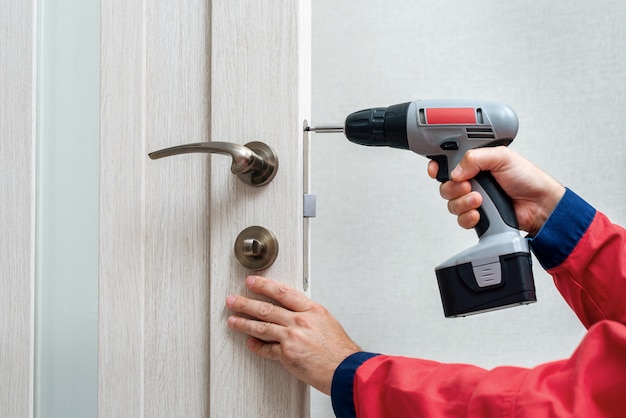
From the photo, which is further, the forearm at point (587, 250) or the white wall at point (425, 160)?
the white wall at point (425, 160)

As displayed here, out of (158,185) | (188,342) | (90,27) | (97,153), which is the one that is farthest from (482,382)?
(90,27)

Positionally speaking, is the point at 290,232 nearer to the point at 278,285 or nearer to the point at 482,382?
the point at 278,285

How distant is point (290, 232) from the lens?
64cm

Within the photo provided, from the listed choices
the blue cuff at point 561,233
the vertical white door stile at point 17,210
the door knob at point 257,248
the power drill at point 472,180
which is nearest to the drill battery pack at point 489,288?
the power drill at point 472,180

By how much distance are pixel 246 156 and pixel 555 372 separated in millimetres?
406

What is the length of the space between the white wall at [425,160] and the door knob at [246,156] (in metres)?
0.42

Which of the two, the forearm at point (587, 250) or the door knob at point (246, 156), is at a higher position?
the door knob at point (246, 156)

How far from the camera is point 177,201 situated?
0.71 m

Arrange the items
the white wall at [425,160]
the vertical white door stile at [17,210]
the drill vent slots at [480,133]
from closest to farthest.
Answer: the drill vent slots at [480,133] < the vertical white door stile at [17,210] < the white wall at [425,160]

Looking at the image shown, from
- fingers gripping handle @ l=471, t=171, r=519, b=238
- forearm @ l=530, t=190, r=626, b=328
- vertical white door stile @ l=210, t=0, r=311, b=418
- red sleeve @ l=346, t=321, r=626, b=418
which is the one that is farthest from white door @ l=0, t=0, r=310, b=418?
forearm @ l=530, t=190, r=626, b=328

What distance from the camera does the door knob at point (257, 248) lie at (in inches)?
25.3

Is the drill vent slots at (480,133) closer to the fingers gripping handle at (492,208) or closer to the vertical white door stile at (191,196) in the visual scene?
the fingers gripping handle at (492,208)

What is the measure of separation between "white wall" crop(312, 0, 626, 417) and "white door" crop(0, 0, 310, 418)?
0.40m

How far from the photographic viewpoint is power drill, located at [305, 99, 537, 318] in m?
0.60
